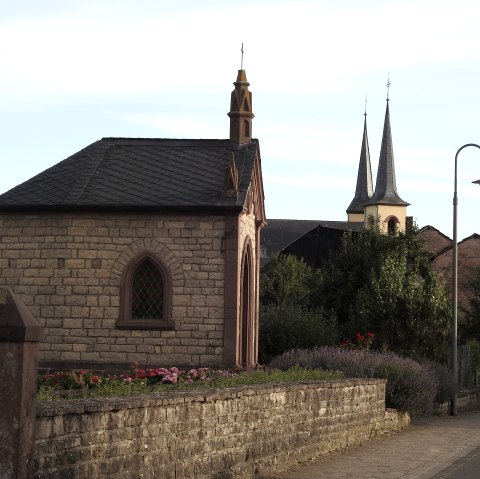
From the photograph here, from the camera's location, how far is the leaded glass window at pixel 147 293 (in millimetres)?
24750

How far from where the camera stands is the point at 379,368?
23.0 metres

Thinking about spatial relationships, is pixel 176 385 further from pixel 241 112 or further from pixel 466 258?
pixel 466 258

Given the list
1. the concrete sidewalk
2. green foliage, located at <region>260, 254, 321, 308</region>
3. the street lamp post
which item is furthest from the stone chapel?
green foliage, located at <region>260, 254, 321, 308</region>

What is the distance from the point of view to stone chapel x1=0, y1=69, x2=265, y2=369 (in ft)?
79.8

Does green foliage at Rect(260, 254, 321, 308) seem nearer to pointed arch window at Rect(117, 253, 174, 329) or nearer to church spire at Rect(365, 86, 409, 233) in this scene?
church spire at Rect(365, 86, 409, 233)

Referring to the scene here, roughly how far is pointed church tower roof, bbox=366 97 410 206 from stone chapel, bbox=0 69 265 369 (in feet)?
271

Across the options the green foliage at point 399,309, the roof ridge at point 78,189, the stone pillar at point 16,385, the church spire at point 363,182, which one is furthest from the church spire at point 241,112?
the church spire at point 363,182

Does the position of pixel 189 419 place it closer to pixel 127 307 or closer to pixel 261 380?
pixel 261 380

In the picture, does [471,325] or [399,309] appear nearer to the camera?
[399,309]

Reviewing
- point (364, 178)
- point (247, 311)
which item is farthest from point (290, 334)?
point (364, 178)

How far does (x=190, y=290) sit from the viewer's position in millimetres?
24438

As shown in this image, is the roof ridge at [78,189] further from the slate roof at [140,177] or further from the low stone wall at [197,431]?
the low stone wall at [197,431]

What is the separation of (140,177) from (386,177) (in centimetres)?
8548

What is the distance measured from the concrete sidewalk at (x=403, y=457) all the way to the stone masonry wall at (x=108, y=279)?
497cm
